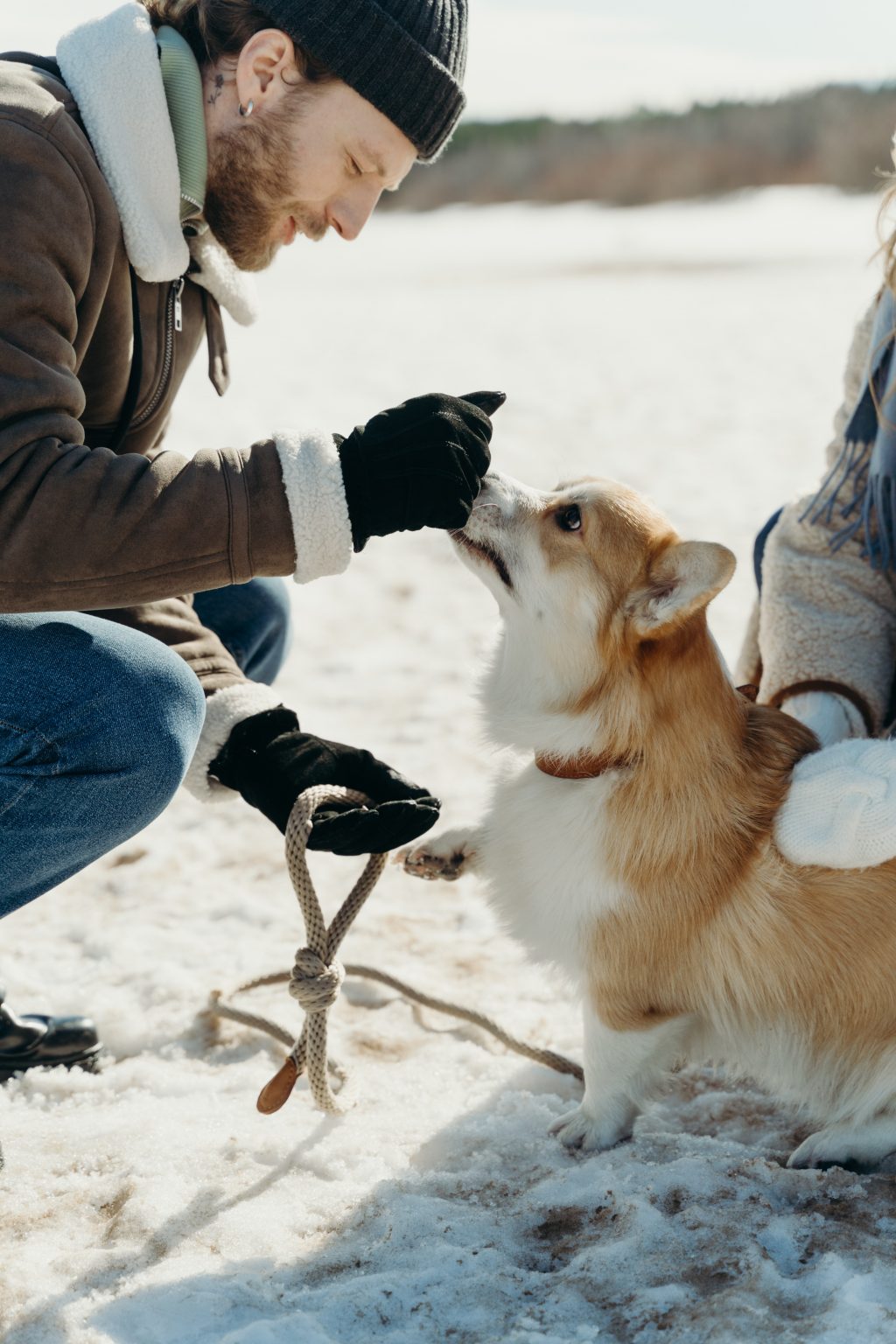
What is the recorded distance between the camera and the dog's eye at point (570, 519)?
6.91ft

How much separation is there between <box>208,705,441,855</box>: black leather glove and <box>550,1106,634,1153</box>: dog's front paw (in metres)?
0.55

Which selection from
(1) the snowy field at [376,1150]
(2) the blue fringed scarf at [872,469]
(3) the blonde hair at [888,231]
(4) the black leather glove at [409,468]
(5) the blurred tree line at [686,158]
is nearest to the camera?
(1) the snowy field at [376,1150]

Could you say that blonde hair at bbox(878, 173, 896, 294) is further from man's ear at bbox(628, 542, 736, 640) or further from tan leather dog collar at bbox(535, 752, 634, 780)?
tan leather dog collar at bbox(535, 752, 634, 780)

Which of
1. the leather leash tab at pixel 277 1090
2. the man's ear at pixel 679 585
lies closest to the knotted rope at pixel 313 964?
the leather leash tab at pixel 277 1090

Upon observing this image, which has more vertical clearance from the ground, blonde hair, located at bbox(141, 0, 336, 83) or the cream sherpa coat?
blonde hair, located at bbox(141, 0, 336, 83)

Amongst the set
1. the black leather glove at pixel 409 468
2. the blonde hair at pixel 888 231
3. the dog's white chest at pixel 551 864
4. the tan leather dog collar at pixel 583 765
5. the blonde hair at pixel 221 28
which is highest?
the blonde hair at pixel 221 28

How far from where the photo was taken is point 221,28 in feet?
6.66

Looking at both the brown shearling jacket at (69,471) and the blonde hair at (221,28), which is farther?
the blonde hair at (221,28)

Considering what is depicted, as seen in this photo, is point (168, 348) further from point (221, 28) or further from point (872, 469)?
point (872, 469)

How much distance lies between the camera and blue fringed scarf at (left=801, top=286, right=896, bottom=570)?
242 cm

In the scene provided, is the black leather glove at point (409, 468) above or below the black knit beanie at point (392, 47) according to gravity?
below

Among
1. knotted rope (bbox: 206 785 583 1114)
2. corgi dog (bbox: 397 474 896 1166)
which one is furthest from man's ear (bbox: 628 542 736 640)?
knotted rope (bbox: 206 785 583 1114)

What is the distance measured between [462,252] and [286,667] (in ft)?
55.7

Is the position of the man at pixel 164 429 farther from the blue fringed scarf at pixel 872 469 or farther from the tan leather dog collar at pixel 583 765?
the blue fringed scarf at pixel 872 469
